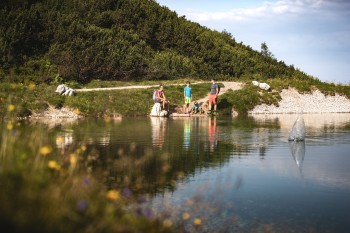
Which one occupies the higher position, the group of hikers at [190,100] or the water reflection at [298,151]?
the group of hikers at [190,100]

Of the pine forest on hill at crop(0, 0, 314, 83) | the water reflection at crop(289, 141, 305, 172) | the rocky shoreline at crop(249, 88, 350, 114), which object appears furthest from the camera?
the pine forest on hill at crop(0, 0, 314, 83)

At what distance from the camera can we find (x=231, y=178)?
544 inches

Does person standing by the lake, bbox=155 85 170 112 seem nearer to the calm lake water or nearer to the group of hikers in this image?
the group of hikers

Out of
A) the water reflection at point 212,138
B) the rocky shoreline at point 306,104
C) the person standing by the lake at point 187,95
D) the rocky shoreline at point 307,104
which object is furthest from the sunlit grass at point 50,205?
the rocky shoreline at point 307,104

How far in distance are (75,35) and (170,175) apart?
40773 millimetres

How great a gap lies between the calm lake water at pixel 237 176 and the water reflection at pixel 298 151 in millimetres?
33

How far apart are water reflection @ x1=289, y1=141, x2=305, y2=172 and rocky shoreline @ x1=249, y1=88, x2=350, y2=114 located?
23.9m

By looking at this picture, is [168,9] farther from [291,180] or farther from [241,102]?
[291,180]

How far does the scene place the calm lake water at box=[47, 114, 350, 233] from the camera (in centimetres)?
995

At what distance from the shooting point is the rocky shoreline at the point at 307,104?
47.0 metres

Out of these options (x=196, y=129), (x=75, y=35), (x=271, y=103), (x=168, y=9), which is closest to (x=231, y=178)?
(x=196, y=129)

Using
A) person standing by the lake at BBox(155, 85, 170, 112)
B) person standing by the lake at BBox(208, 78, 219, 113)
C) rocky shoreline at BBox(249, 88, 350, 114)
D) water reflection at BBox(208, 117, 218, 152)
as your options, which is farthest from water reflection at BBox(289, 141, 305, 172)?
rocky shoreline at BBox(249, 88, 350, 114)

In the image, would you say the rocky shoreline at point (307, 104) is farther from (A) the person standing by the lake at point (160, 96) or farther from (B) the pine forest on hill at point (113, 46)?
(B) the pine forest on hill at point (113, 46)

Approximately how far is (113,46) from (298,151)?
37304 millimetres
